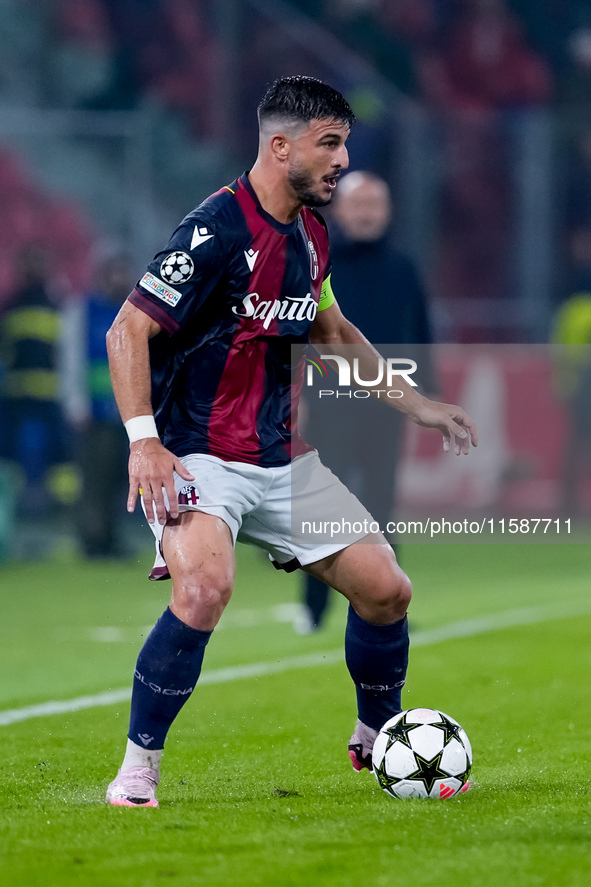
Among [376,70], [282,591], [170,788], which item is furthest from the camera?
[376,70]

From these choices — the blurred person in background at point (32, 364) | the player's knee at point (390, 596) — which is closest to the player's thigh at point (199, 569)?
the player's knee at point (390, 596)

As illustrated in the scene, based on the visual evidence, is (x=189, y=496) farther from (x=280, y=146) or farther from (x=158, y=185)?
(x=158, y=185)

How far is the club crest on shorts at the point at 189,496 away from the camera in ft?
12.8

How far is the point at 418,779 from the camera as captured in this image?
3.86m

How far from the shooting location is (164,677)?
3.77 metres

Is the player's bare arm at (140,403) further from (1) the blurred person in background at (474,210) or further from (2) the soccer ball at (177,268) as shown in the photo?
(1) the blurred person in background at (474,210)

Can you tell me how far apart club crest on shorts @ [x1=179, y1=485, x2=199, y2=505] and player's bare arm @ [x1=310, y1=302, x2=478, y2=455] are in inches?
33.6

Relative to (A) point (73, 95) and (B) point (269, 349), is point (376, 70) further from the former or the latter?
(B) point (269, 349)

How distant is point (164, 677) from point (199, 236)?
123 centimetres

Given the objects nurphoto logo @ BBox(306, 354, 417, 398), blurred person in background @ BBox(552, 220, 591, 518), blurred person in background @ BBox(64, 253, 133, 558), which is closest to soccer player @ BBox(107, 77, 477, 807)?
nurphoto logo @ BBox(306, 354, 417, 398)

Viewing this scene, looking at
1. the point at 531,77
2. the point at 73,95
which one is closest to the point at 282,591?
the point at 73,95

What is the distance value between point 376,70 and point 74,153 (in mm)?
4543

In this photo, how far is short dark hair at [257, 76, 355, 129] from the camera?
3986 millimetres

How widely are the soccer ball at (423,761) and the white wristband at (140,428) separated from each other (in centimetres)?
112
